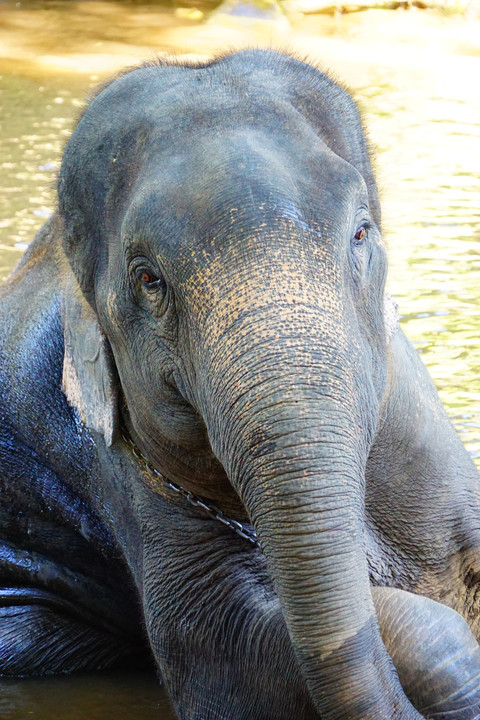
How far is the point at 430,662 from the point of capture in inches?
107

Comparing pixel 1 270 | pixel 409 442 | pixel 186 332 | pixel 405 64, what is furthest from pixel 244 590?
pixel 405 64

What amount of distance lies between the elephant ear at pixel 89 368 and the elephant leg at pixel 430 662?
74cm

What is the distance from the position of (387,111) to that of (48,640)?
716cm

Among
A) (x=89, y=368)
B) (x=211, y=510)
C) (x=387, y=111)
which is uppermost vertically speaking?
(x=89, y=368)

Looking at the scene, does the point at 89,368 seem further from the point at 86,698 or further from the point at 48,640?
the point at 48,640

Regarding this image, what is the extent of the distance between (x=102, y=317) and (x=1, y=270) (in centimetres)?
400

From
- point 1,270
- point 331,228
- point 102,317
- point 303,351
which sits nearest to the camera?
point 303,351

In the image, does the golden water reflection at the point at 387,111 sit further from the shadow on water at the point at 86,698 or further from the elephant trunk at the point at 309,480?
the shadow on water at the point at 86,698

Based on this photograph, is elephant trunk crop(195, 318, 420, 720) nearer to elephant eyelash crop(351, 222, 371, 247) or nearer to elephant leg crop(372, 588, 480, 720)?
elephant eyelash crop(351, 222, 371, 247)

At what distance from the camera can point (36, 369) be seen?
3.70 metres

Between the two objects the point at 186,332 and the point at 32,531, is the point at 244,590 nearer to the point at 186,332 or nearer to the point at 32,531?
the point at 186,332

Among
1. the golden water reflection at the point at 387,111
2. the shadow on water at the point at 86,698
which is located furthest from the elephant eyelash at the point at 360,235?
the shadow on water at the point at 86,698

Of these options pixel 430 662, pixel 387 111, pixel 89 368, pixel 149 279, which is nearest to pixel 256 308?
pixel 149 279

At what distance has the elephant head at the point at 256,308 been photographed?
2086 millimetres
